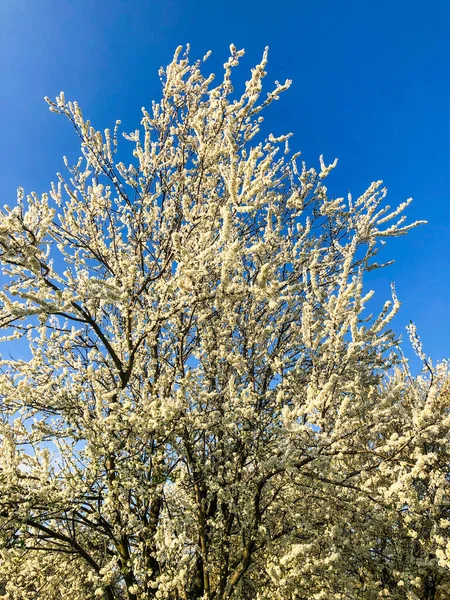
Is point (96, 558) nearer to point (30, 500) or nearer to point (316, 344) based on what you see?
point (30, 500)

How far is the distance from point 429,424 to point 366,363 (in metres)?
2.05

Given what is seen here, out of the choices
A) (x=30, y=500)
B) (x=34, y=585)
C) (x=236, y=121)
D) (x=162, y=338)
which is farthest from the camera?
(x=34, y=585)

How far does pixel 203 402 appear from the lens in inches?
211

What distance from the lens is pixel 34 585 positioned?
7.15 meters

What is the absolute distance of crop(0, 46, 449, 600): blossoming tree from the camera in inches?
167

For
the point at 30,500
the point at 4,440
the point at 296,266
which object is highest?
the point at 296,266

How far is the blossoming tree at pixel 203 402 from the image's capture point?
4242mm

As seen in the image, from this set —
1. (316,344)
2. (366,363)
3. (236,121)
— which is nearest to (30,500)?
(316,344)

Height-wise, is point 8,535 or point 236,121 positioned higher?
point 236,121

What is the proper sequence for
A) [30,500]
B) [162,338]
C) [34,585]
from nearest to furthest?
1. [30,500]
2. [162,338]
3. [34,585]

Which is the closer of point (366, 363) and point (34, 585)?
point (366, 363)

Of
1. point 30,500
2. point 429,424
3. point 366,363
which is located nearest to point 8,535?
point 30,500

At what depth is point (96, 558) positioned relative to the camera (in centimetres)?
643

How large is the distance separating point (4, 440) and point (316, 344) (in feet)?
13.8
